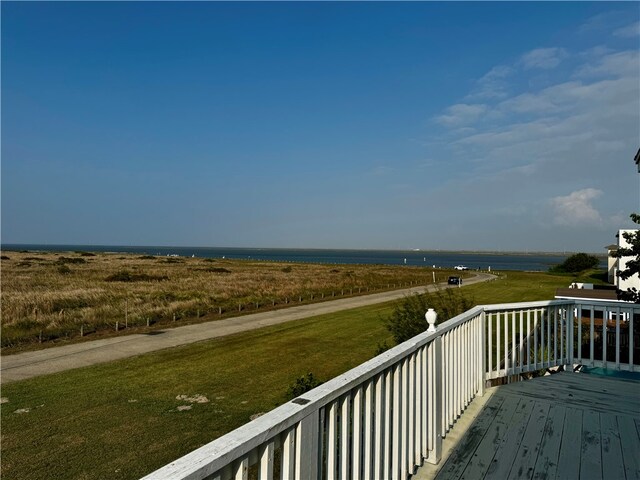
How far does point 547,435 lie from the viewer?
140 inches

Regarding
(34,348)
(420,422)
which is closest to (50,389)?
(34,348)

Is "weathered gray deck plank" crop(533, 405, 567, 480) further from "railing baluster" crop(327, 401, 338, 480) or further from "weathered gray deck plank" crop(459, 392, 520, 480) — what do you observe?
"railing baluster" crop(327, 401, 338, 480)

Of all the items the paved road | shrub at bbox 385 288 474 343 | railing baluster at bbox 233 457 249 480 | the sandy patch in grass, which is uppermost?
railing baluster at bbox 233 457 249 480

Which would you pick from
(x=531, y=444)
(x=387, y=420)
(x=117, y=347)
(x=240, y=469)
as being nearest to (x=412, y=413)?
(x=387, y=420)

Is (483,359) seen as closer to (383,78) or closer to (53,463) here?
(53,463)

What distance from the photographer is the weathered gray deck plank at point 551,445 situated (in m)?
2.96

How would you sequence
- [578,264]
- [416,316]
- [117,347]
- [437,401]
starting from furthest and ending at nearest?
[578,264], [117,347], [416,316], [437,401]

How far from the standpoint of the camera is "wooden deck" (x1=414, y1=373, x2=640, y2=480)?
3.00m

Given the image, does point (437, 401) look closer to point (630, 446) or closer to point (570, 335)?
point (630, 446)

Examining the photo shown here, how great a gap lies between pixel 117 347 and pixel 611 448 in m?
11.3

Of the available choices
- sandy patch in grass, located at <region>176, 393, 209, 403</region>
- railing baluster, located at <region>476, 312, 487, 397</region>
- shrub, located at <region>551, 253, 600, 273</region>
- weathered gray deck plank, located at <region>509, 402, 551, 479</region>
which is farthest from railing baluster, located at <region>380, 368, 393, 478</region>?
shrub, located at <region>551, 253, 600, 273</region>

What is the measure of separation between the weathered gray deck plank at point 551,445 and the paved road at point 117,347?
Result: 25.7 ft

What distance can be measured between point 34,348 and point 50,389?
4.70m

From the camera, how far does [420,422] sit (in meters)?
2.94
